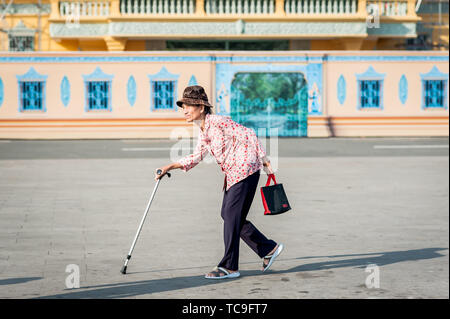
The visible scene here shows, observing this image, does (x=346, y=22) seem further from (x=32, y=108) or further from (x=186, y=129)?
(x=32, y=108)

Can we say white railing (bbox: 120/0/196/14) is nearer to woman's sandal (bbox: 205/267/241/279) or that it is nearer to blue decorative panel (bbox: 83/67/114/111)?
blue decorative panel (bbox: 83/67/114/111)

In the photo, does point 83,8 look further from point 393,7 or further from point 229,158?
point 229,158

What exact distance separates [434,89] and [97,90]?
11.9 metres

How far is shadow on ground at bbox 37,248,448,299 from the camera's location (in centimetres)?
671

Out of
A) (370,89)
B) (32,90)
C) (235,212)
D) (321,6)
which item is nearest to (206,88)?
(370,89)

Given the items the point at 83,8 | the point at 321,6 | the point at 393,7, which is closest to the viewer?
the point at 83,8

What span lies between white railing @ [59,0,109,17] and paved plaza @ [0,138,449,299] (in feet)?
47.5

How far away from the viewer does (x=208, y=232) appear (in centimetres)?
991

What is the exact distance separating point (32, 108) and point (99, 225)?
801 inches

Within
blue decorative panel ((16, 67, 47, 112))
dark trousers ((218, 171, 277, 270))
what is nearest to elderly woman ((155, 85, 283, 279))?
dark trousers ((218, 171, 277, 270))

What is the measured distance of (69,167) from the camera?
61.1ft

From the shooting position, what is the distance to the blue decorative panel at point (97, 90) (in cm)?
2994

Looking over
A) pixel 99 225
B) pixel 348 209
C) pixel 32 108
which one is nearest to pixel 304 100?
pixel 32 108

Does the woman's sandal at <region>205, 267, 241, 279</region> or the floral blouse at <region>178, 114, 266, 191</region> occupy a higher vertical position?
the floral blouse at <region>178, 114, 266, 191</region>
